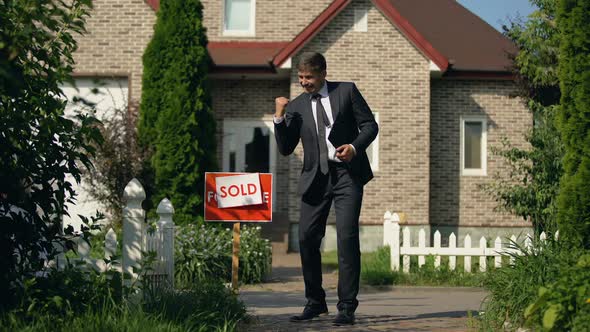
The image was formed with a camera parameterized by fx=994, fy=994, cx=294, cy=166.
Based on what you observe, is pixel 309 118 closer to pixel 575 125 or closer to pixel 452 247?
pixel 575 125

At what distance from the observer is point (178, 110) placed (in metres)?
19.0

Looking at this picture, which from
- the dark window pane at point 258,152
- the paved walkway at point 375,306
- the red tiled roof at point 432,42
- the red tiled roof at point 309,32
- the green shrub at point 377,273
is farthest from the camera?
the dark window pane at point 258,152

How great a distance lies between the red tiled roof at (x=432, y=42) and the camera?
21.1 m

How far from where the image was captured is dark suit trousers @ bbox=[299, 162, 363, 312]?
823 cm

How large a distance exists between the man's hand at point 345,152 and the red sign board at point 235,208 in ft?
6.04

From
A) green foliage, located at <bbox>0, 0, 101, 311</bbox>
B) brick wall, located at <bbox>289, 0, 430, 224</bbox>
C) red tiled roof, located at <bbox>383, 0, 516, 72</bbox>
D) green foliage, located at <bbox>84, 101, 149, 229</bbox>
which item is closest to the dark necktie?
green foliage, located at <bbox>0, 0, 101, 311</bbox>

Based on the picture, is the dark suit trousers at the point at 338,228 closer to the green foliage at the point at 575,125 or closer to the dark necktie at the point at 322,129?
the dark necktie at the point at 322,129

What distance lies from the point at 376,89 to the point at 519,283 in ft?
45.8

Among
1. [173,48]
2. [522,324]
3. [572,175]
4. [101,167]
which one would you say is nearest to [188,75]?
[173,48]

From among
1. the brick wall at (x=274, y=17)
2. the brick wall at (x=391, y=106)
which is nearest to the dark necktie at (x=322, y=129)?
the brick wall at (x=391, y=106)

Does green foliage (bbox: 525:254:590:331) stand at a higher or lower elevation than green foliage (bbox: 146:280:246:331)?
higher

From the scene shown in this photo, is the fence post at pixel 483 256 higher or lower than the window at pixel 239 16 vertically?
lower

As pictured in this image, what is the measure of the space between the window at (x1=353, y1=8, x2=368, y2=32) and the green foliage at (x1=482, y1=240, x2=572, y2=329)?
13493mm

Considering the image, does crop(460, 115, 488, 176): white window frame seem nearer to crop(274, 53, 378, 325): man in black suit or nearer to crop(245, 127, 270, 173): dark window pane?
crop(245, 127, 270, 173): dark window pane
